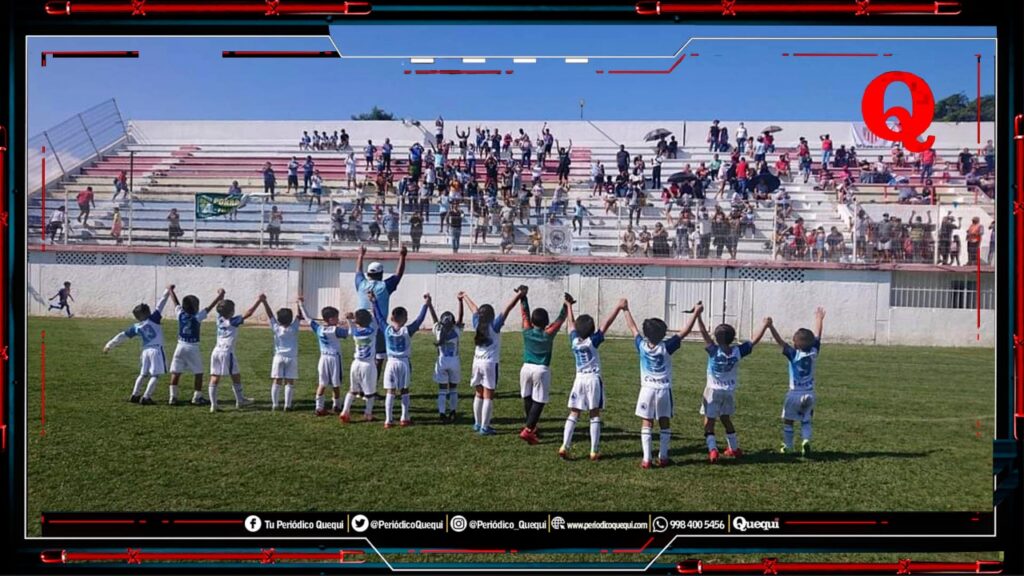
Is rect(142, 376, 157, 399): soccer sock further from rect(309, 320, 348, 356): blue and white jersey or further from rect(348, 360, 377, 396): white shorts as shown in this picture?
rect(348, 360, 377, 396): white shorts

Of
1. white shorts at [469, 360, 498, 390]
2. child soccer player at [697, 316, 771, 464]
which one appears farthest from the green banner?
child soccer player at [697, 316, 771, 464]

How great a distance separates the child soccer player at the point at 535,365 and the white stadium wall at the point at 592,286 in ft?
0.53

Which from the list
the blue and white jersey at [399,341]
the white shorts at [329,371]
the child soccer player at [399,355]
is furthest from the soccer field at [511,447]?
the blue and white jersey at [399,341]

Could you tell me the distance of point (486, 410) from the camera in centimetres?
542

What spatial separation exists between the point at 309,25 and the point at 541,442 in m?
2.86

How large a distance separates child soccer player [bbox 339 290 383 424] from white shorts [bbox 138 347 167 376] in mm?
1318

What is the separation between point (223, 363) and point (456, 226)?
62.5 inches

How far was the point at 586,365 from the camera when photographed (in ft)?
17.0

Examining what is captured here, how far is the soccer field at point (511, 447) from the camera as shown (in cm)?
344

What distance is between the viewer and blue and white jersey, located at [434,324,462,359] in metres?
5.70

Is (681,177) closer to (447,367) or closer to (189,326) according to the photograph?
(447,367)

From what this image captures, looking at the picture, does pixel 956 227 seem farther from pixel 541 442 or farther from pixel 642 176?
pixel 541 442

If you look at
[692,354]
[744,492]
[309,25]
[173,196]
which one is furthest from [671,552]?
[173,196]

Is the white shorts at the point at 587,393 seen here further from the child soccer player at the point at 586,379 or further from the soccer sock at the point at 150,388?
the soccer sock at the point at 150,388
